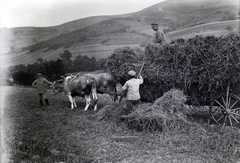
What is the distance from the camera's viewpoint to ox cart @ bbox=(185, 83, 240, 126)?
241 inches

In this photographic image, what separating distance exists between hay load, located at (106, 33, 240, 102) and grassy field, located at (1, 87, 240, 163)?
1270mm

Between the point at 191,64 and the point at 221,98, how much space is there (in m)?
1.35

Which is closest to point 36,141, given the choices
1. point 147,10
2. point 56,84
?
point 56,84

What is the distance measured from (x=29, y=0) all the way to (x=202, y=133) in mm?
5752

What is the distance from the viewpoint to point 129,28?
14844mm

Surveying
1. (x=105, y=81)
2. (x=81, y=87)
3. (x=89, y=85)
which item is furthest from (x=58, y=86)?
(x=105, y=81)

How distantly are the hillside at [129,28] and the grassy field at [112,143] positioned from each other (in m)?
6.55

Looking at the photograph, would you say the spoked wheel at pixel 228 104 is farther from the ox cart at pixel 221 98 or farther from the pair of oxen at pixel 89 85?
the pair of oxen at pixel 89 85

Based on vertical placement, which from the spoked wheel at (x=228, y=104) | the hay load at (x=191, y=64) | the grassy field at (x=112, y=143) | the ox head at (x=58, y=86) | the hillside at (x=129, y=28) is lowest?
the grassy field at (x=112, y=143)

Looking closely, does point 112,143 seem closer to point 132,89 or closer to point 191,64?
point 132,89

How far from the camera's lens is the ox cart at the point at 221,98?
20.1ft

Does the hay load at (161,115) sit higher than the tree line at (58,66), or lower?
lower

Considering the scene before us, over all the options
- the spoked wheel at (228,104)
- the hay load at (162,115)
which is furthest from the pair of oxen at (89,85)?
the spoked wheel at (228,104)

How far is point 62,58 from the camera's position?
14.5m
